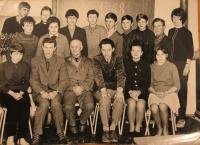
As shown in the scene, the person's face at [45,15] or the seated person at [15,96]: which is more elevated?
the person's face at [45,15]

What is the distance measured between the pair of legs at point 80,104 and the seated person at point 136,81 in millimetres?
251

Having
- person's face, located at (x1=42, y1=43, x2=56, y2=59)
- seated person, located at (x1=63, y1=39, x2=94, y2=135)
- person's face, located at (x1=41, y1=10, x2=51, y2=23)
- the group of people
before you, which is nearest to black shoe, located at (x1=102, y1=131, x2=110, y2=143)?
the group of people

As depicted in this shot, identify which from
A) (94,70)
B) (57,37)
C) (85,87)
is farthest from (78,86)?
(57,37)

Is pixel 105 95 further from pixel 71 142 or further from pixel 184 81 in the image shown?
pixel 184 81

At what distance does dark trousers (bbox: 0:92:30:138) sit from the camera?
2062mm

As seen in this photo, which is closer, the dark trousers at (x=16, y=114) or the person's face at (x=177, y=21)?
the dark trousers at (x=16, y=114)

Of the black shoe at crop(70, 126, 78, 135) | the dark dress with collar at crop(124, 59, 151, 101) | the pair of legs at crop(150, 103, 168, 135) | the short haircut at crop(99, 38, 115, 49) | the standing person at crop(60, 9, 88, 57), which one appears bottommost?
the black shoe at crop(70, 126, 78, 135)

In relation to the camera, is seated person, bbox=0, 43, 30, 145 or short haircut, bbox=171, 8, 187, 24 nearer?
seated person, bbox=0, 43, 30, 145

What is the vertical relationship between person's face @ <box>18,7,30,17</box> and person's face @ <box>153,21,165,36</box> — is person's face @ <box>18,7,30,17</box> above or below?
above

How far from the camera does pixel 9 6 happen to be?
2.12 metres

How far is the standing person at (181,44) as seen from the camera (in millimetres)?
2145

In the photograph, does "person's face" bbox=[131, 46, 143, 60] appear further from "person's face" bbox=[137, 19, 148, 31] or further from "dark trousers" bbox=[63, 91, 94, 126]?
"dark trousers" bbox=[63, 91, 94, 126]

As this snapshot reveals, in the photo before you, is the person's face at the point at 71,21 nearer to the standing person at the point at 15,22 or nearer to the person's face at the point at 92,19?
the person's face at the point at 92,19

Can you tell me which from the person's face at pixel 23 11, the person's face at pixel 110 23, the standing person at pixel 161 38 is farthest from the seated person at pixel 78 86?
the standing person at pixel 161 38
